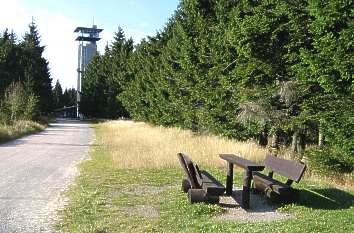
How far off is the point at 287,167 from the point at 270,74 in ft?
27.9

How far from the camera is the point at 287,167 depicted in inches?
362

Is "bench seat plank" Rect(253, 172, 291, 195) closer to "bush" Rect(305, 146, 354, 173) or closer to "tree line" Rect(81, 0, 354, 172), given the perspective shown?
"tree line" Rect(81, 0, 354, 172)

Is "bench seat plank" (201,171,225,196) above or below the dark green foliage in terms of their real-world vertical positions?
below

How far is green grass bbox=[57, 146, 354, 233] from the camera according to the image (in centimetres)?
712

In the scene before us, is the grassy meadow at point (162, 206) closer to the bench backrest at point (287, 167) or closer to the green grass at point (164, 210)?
Answer: the green grass at point (164, 210)

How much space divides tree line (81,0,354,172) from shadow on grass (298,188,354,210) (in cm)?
233

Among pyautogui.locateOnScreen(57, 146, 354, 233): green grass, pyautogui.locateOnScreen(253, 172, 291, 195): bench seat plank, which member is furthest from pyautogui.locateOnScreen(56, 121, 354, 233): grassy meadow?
pyautogui.locateOnScreen(253, 172, 291, 195): bench seat plank

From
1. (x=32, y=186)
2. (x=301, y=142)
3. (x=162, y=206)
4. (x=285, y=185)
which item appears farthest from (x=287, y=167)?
(x=301, y=142)

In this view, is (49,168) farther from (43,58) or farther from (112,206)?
(43,58)

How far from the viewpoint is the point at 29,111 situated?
43688 mm

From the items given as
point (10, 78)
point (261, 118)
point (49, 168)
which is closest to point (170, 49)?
point (261, 118)

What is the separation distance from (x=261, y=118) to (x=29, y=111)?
1220 inches

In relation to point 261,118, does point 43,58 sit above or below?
above

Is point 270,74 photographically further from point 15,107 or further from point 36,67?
point 36,67
